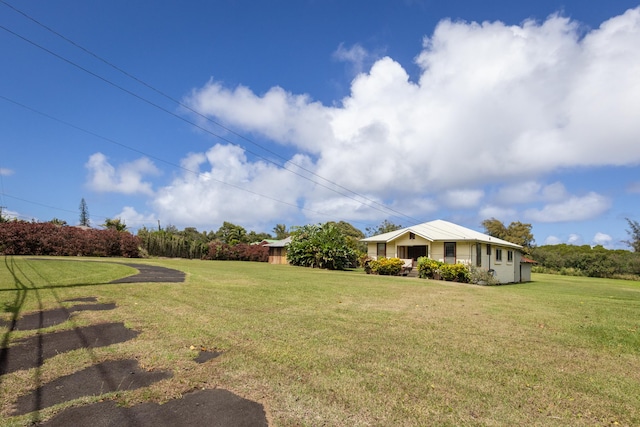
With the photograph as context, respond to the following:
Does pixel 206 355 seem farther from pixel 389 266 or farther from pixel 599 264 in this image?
pixel 599 264

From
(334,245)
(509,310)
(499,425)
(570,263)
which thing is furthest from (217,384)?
(570,263)

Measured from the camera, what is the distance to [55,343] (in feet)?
17.1

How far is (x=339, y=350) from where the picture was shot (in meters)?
5.50

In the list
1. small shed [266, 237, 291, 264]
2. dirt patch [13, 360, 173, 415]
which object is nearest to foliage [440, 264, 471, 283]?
dirt patch [13, 360, 173, 415]

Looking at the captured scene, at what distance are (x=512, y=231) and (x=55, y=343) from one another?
65641mm

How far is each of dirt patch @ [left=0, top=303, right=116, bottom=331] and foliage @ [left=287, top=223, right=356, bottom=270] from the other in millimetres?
22877

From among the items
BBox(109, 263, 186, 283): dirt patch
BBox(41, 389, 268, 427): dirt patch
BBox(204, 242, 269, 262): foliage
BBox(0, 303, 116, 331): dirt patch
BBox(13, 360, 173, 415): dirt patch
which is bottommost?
BBox(41, 389, 268, 427): dirt patch

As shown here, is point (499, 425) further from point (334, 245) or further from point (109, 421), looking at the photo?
point (334, 245)

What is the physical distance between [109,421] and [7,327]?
4238 mm

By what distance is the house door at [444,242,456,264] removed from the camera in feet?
84.7

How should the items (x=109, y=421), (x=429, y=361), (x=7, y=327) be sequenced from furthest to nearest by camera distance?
(x=7, y=327) < (x=429, y=361) < (x=109, y=421)

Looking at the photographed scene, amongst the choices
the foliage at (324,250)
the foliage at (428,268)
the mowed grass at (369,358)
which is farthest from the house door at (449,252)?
the mowed grass at (369,358)

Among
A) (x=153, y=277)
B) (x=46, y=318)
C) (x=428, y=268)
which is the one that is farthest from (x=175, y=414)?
(x=428, y=268)

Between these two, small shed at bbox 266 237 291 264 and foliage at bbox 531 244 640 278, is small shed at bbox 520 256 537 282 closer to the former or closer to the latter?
foliage at bbox 531 244 640 278
